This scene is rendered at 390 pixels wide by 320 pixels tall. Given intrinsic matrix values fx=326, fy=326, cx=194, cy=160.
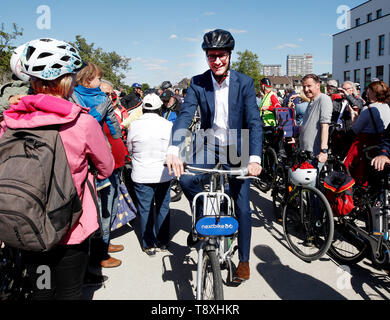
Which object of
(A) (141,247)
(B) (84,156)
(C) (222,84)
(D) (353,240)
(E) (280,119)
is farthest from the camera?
(E) (280,119)

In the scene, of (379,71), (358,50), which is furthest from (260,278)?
(358,50)

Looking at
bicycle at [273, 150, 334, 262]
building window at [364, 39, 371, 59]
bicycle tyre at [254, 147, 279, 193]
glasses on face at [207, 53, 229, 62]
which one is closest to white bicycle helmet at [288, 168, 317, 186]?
bicycle at [273, 150, 334, 262]

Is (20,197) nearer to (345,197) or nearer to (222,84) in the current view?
(222,84)

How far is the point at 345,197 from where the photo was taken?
366cm

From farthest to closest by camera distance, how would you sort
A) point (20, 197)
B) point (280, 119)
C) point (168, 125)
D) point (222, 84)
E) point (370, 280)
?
point (280, 119), point (168, 125), point (370, 280), point (222, 84), point (20, 197)

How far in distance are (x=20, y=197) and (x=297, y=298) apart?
8.57 feet

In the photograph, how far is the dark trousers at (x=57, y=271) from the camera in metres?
1.93

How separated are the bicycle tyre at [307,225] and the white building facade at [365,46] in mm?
→ 39823

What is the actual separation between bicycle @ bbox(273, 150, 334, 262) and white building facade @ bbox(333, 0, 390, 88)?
39.8 meters

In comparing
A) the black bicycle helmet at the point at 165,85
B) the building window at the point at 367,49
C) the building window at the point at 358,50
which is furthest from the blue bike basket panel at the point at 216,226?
the building window at the point at 358,50

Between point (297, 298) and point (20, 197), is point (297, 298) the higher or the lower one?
the lower one

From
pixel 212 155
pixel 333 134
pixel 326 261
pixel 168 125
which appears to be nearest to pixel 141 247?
pixel 168 125

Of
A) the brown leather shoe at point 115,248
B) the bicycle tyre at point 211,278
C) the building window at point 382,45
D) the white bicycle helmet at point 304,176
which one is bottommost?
the brown leather shoe at point 115,248

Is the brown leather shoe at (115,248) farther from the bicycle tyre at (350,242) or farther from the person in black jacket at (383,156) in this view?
the person in black jacket at (383,156)
